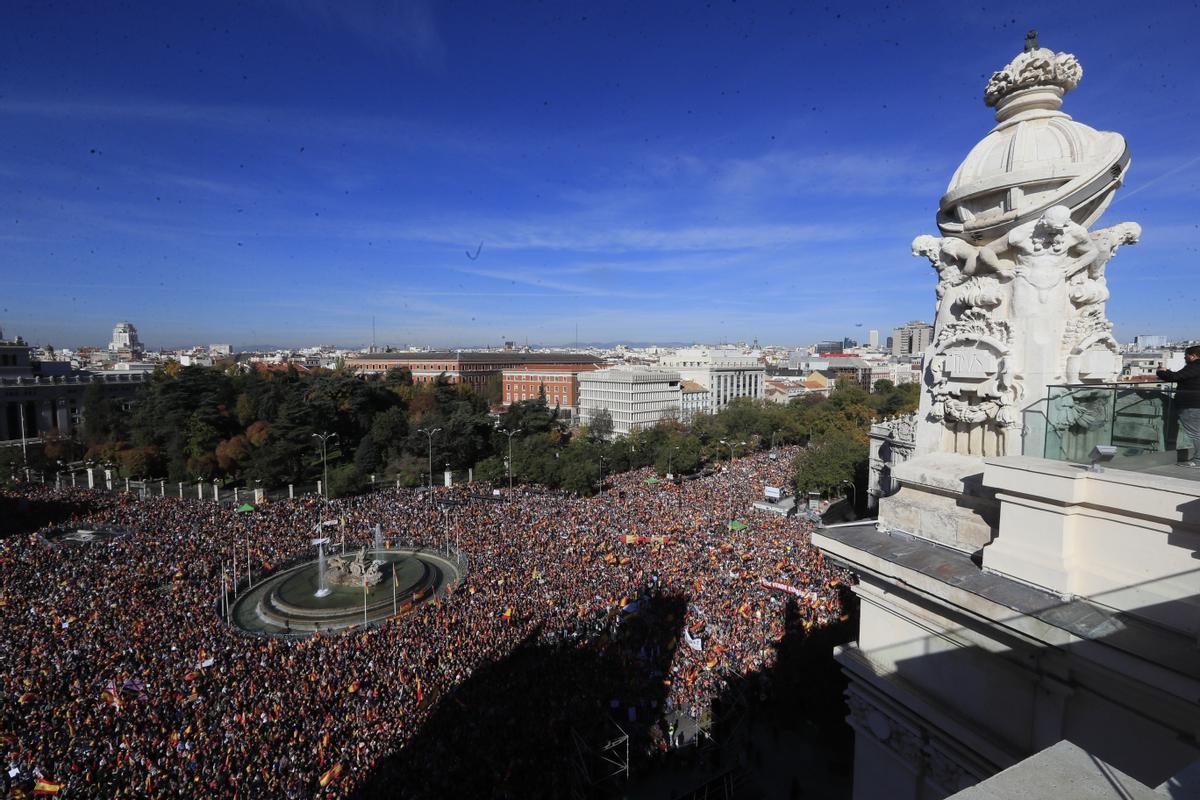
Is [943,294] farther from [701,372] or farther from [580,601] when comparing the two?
[701,372]

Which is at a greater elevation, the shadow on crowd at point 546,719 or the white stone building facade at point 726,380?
the white stone building facade at point 726,380

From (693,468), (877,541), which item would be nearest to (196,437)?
(693,468)

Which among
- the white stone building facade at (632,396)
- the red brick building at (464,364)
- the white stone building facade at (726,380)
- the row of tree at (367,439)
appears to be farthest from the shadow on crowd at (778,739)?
the red brick building at (464,364)

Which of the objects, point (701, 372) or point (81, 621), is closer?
point (81, 621)

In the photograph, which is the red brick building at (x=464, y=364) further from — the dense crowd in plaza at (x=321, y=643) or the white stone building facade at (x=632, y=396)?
the dense crowd in plaza at (x=321, y=643)

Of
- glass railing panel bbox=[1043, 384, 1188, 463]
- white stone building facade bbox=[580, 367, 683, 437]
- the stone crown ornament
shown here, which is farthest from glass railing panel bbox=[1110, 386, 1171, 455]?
white stone building facade bbox=[580, 367, 683, 437]

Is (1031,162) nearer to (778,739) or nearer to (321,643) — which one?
(778,739)

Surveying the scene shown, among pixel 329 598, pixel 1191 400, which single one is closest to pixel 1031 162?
pixel 1191 400
